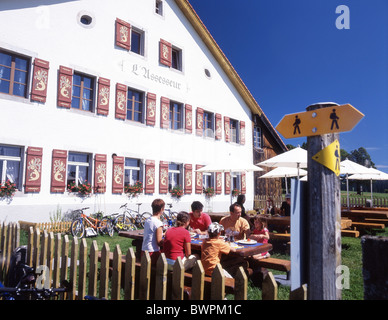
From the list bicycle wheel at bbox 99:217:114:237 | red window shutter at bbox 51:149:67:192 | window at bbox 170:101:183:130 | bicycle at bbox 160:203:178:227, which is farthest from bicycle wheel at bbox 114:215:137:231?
window at bbox 170:101:183:130

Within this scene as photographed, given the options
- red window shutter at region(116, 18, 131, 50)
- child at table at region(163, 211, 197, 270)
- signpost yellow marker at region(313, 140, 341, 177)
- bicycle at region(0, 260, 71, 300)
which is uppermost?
red window shutter at region(116, 18, 131, 50)

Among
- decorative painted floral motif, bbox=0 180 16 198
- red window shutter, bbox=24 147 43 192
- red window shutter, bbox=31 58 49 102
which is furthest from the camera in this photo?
red window shutter, bbox=31 58 49 102

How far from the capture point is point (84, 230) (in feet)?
34.0

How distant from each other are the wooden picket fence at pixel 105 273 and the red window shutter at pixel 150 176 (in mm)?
8729

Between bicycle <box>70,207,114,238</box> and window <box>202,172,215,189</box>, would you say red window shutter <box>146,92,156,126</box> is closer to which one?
window <box>202,172,215,189</box>

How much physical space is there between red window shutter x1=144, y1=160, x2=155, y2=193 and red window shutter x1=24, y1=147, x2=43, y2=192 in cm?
453

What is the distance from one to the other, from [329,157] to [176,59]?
1558 cm

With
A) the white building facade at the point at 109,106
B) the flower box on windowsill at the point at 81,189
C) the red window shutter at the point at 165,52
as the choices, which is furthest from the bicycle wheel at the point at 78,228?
the red window shutter at the point at 165,52

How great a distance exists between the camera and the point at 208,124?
1755 cm

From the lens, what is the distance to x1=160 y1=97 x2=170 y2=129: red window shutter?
1466 centimetres

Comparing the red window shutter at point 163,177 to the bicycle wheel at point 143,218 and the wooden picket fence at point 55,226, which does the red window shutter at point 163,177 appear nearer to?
the bicycle wheel at point 143,218

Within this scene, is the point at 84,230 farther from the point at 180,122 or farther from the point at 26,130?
the point at 180,122
